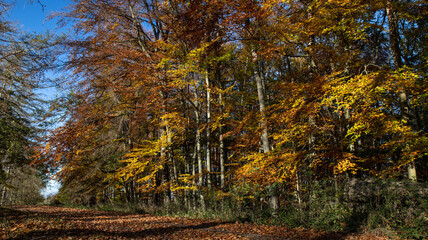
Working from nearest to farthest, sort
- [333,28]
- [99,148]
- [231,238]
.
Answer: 1. [231,238]
2. [333,28]
3. [99,148]

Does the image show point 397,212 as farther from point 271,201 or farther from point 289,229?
point 271,201

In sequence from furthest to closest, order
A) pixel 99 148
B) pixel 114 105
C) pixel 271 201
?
pixel 99 148, pixel 114 105, pixel 271 201

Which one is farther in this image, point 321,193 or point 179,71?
point 179,71

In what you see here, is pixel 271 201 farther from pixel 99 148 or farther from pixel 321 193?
pixel 99 148

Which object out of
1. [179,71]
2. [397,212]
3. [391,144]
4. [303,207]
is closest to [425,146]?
[391,144]

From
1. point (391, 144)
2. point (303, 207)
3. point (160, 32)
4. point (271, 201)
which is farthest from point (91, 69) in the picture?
point (391, 144)

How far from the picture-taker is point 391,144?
26.1 ft

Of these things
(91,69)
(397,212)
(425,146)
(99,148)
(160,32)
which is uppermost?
(160,32)

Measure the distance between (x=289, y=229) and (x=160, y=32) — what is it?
1235cm

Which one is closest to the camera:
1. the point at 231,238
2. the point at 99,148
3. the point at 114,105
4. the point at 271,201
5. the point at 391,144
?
the point at 231,238

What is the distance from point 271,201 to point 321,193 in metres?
1.71

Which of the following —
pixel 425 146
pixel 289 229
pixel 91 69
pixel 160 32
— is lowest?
pixel 289 229

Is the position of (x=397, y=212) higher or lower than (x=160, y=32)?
lower

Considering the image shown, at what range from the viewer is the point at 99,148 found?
1472 cm
